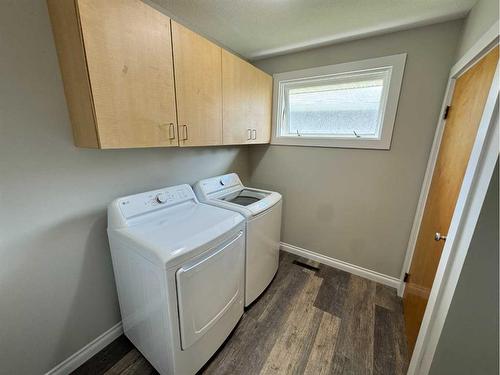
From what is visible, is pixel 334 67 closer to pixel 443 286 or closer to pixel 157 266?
pixel 443 286

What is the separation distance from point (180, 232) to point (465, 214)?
1.37 meters

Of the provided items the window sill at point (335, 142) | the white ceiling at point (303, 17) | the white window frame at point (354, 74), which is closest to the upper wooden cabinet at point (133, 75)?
the white ceiling at point (303, 17)

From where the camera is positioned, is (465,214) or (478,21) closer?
(465,214)

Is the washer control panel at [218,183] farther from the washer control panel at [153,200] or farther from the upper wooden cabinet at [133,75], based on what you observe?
the upper wooden cabinet at [133,75]

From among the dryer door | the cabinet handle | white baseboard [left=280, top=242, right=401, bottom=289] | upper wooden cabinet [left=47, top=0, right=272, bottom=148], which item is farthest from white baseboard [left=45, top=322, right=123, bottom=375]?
white baseboard [left=280, top=242, right=401, bottom=289]

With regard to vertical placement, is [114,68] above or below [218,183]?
above

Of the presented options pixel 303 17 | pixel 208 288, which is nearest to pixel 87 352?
pixel 208 288

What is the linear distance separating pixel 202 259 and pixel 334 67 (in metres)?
2.07

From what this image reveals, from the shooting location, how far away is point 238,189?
223 cm

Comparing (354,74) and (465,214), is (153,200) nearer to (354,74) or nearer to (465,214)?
(465,214)

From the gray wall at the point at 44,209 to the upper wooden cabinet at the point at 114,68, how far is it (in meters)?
0.11

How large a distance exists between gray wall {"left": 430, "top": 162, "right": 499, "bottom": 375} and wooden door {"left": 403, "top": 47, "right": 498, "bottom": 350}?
0.37 meters

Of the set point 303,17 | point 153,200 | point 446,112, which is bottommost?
point 153,200

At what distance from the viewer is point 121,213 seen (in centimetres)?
126
